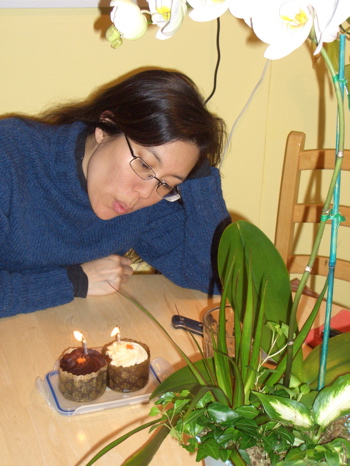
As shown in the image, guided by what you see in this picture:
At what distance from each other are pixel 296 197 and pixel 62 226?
2.43 feet

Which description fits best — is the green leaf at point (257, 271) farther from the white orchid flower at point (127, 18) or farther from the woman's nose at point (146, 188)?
the woman's nose at point (146, 188)

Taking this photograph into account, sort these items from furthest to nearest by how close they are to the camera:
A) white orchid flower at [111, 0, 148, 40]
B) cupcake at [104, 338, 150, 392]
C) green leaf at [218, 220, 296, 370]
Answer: cupcake at [104, 338, 150, 392], green leaf at [218, 220, 296, 370], white orchid flower at [111, 0, 148, 40]

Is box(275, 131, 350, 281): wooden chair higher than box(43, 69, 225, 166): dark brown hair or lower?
lower

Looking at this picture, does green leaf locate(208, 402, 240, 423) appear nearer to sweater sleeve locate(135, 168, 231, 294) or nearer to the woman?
the woman

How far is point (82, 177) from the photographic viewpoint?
1.43 m

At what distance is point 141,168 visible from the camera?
128 cm

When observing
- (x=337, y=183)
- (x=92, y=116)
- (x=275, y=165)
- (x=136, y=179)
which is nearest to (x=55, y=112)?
(x=92, y=116)

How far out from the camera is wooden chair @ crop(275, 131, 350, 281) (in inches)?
66.2

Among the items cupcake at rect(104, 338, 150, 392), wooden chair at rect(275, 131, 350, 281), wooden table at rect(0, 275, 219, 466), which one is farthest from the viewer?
wooden chair at rect(275, 131, 350, 281)

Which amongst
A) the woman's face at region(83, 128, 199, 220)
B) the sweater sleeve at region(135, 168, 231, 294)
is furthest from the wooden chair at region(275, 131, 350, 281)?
the woman's face at region(83, 128, 199, 220)

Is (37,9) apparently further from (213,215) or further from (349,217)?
(349,217)

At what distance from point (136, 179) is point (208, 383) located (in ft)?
2.24

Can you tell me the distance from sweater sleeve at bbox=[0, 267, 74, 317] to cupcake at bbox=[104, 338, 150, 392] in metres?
0.30

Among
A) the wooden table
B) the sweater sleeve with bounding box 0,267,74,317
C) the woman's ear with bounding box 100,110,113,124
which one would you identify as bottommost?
the wooden table
